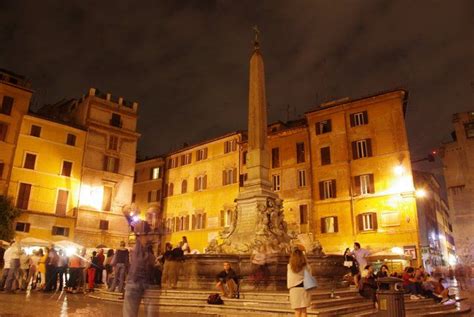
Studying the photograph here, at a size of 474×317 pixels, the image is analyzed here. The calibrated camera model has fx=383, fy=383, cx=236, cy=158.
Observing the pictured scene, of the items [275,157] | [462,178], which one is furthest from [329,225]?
[462,178]

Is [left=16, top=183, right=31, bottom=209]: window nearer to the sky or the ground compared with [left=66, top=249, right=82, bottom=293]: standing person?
nearer to the sky

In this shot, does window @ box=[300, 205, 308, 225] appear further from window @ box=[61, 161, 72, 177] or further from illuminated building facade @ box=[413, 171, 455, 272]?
window @ box=[61, 161, 72, 177]

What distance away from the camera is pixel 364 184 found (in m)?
29.2

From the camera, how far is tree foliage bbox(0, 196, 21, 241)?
2727 centimetres

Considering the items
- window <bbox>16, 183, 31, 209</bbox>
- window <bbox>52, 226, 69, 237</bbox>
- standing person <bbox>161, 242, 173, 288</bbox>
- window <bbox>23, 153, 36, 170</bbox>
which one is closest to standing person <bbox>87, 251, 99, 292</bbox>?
standing person <bbox>161, 242, 173, 288</bbox>

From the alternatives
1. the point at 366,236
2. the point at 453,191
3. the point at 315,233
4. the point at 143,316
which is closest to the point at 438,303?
the point at 143,316

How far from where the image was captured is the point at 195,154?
40531 mm

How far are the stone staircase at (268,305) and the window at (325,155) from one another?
20.3 metres

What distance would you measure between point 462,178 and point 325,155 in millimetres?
22743

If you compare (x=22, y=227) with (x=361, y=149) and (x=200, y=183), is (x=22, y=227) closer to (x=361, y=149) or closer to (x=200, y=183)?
(x=200, y=183)

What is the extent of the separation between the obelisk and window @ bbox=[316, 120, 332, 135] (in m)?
16.0

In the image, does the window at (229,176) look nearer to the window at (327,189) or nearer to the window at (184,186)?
the window at (184,186)

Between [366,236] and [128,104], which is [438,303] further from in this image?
[128,104]

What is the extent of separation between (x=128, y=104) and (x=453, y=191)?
38189 mm
